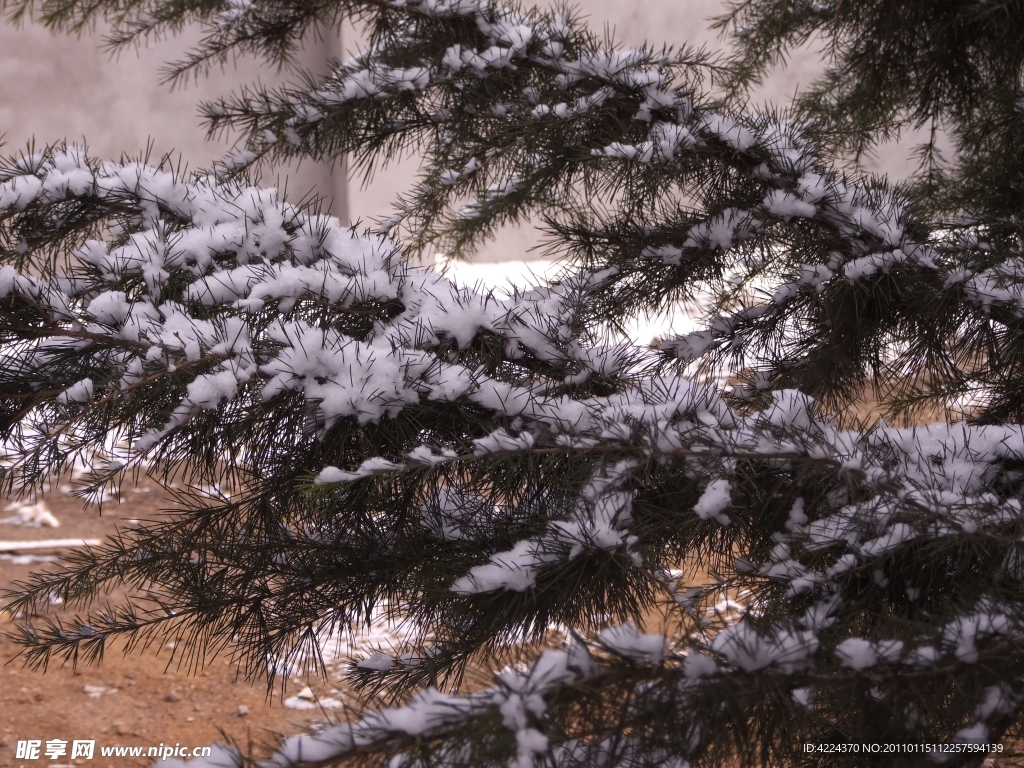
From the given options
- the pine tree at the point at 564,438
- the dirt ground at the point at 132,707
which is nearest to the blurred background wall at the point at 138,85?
the dirt ground at the point at 132,707

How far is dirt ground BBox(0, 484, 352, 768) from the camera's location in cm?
112

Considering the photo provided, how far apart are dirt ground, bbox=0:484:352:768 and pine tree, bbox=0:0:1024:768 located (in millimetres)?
648

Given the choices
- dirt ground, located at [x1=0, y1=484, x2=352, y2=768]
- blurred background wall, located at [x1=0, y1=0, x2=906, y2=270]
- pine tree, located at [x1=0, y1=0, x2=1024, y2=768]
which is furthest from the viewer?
blurred background wall, located at [x1=0, y1=0, x2=906, y2=270]

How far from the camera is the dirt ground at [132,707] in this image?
112 cm

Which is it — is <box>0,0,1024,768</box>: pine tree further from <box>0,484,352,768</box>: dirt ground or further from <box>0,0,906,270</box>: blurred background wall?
<box>0,0,906,270</box>: blurred background wall

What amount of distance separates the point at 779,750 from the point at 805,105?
0.94 meters

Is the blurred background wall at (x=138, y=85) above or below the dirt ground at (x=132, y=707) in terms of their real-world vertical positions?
above

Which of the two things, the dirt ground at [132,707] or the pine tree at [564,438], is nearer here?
the pine tree at [564,438]

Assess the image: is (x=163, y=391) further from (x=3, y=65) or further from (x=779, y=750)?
(x=3, y=65)

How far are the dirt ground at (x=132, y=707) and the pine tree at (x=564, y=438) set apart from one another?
65 cm

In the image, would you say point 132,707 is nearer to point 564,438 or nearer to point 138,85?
point 564,438

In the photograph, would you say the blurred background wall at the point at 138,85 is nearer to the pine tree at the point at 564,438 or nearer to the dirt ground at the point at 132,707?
the dirt ground at the point at 132,707

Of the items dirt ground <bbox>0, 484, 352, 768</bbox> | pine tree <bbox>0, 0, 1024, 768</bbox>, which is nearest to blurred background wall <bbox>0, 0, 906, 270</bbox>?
dirt ground <bbox>0, 484, 352, 768</bbox>

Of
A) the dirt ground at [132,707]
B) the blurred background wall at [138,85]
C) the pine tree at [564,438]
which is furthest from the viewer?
the blurred background wall at [138,85]
